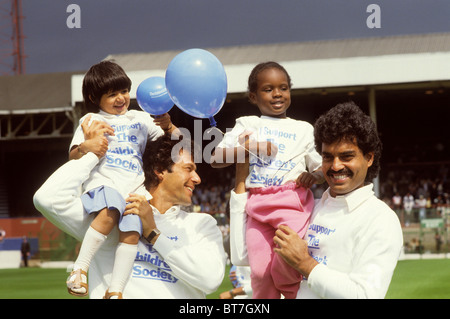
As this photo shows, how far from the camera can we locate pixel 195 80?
3.22 metres

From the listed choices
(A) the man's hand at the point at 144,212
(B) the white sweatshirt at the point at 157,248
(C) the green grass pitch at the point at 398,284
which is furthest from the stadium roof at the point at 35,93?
(A) the man's hand at the point at 144,212

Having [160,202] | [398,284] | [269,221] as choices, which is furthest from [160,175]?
[398,284]

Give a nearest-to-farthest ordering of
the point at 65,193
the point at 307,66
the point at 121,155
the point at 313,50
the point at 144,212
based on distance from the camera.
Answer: the point at 65,193 → the point at 144,212 → the point at 121,155 → the point at 307,66 → the point at 313,50

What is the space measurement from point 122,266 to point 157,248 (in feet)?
0.69

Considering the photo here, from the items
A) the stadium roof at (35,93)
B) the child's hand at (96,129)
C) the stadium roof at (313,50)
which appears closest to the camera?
the child's hand at (96,129)

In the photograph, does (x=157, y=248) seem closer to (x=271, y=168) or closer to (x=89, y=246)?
(x=89, y=246)

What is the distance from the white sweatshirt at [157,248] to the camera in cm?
320

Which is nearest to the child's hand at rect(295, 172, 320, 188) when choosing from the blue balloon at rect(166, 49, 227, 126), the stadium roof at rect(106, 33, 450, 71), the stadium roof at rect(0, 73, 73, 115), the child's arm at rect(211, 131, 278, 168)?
the child's arm at rect(211, 131, 278, 168)

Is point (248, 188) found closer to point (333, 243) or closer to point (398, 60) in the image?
point (333, 243)

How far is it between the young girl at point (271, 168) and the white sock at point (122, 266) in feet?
2.17

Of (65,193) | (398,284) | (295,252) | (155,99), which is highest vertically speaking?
(155,99)

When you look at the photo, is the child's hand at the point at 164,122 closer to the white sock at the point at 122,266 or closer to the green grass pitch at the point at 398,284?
the white sock at the point at 122,266

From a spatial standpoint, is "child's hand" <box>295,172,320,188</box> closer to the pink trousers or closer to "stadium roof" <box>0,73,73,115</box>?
the pink trousers
